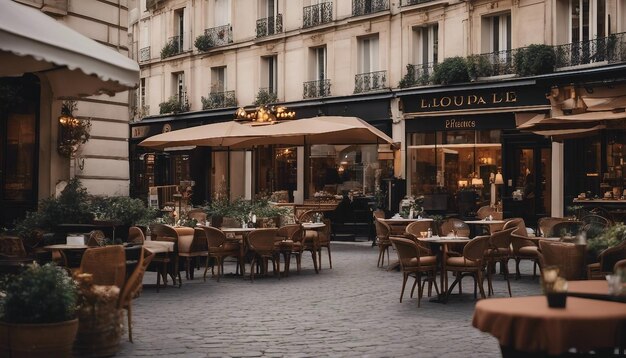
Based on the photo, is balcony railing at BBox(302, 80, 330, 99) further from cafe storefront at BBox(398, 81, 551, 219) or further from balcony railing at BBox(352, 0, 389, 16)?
cafe storefront at BBox(398, 81, 551, 219)

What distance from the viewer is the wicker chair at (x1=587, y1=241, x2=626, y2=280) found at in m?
8.25

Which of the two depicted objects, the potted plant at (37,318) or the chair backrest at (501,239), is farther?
the chair backrest at (501,239)

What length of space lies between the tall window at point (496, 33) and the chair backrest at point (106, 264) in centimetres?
1766

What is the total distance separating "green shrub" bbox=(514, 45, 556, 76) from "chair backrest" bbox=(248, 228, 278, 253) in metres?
11.4

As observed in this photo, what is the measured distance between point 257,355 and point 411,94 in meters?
17.9

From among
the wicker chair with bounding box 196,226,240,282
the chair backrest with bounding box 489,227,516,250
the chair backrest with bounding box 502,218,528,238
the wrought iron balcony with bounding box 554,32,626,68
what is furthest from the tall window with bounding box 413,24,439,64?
the chair backrest with bounding box 489,227,516,250

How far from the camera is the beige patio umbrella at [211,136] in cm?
1681

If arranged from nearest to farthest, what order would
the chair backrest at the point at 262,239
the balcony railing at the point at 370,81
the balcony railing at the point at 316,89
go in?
the chair backrest at the point at 262,239, the balcony railing at the point at 370,81, the balcony railing at the point at 316,89

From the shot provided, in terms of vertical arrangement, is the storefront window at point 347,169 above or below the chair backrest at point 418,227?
above

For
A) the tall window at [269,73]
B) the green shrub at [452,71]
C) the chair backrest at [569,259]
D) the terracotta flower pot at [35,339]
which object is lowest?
the terracotta flower pot at [35,339]

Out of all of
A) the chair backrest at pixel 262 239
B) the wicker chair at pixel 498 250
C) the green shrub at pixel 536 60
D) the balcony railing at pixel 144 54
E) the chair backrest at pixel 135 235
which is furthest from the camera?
the balcony railing at pixel 144 54

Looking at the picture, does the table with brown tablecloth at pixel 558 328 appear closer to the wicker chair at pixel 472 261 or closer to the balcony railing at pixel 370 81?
the wicker chair at pixel 472 261

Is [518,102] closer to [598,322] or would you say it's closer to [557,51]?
[557,51]

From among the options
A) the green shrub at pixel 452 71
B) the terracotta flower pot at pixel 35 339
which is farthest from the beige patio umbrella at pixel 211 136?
the terracotta flower pot at pixel 35 339
